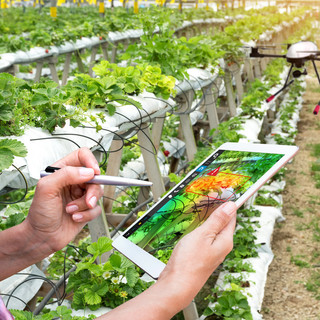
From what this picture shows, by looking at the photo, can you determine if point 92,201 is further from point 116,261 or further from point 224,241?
point 116,261

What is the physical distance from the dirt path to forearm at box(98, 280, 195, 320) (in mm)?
2624

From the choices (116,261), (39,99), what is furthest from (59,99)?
(116,261)

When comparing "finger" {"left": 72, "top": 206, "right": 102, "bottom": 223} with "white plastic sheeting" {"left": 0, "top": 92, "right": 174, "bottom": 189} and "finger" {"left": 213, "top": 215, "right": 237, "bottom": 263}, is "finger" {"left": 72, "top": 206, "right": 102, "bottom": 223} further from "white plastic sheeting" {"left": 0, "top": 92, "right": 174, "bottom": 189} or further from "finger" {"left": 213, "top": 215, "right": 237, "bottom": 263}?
"white plastic sheeting" {"left": 0, "top": 92, "right": 174, "bottom": 189}

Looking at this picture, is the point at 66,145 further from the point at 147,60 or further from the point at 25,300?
the point at 147,60

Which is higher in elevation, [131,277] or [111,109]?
[111,109]

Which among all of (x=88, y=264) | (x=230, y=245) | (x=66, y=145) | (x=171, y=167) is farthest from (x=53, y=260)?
(x=171, y=167)

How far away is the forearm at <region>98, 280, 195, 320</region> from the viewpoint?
3.14 ft

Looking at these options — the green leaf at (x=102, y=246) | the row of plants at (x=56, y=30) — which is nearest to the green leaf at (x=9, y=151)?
the green leaf at (x=102, y=246)

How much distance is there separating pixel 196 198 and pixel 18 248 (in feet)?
1.60

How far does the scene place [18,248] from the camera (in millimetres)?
1370

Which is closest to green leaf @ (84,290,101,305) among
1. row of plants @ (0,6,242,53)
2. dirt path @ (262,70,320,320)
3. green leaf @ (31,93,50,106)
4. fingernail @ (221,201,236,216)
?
green leaf @ (31,93,50,106)

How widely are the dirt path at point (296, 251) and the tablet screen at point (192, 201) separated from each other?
225cm

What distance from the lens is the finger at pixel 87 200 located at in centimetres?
118

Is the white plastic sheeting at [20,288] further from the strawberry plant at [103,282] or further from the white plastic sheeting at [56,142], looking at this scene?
the white plastic sheeting at [56,142]
